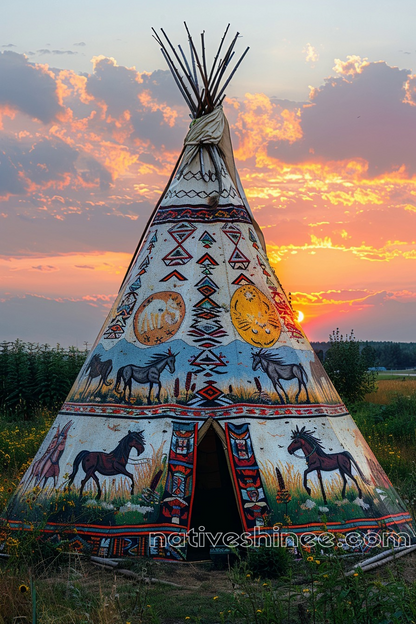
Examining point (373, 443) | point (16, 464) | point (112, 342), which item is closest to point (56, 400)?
point (16, 464)

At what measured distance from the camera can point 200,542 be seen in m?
6.18

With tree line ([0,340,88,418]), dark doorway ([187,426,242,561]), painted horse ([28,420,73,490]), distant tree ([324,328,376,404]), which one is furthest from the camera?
distant tree ([324,328,376,404])

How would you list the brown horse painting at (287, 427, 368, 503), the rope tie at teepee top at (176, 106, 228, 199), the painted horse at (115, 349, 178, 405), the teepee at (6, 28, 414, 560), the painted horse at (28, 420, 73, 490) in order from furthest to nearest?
the rope tie at teepee top at (176, 106, 228, 199) → the painted horse at (115, 349, 178, 405) → the painted horse at (28, 420, 73, 490) → the brown horse painting at (287, 427, 368, 503) → the teepee at (6, 28, 414, 560)

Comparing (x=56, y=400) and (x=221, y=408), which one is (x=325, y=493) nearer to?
(x=221, y=408)

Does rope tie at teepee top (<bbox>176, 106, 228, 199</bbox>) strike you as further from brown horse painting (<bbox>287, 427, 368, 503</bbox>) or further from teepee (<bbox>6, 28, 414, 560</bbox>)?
brown horse painting (<bbox>287, 427, 368, 503</bbox>)

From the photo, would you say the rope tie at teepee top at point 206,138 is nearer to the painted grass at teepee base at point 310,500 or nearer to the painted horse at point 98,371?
the painted horse at point 98,371

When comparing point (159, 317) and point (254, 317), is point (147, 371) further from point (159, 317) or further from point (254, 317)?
point (254, 317)

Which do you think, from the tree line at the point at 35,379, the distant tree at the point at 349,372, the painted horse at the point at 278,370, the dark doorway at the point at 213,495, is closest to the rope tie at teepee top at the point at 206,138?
the painted horse at the point at 278,370

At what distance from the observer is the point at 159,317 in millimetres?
6461

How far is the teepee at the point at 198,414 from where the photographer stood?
560cm

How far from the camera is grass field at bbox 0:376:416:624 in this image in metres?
3.76

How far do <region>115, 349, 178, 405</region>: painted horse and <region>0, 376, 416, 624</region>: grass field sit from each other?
2.46 feet

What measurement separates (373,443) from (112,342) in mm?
6038

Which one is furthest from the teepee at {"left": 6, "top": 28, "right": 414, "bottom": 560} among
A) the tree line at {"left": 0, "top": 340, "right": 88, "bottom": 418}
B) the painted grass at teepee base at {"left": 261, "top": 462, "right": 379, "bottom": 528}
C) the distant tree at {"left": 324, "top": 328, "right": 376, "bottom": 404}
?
the distant tree at {"left": 324, "top": 328, "right": 376, "bottom": 404}
